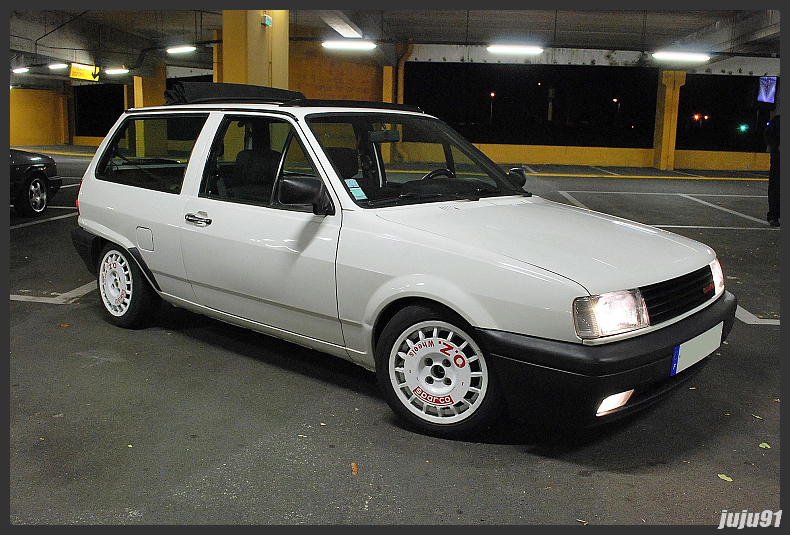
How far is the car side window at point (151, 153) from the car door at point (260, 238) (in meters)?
0.29

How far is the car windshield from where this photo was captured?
371cm

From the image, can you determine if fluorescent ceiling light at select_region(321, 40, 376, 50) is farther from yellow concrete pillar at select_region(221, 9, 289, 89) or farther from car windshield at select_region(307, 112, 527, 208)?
car windshield at select_region(307, 112, 527, 208)

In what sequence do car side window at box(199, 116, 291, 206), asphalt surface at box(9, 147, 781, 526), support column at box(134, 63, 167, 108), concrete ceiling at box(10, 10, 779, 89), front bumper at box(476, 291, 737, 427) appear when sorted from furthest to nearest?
support column at box(134, 63, 167, 108), concrete ceiling at box(10, 10, 779, 89), car side window at box(199, 116, 291, 206), front bumper at box(476, 291, 737, 427), asphalt surface at box(9, 147, 781, 526)

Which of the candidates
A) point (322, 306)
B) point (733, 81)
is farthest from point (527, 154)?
point (322, 306)

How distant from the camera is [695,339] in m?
3.15

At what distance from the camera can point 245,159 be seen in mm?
4145

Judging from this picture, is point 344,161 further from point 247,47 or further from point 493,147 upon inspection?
point 493,147

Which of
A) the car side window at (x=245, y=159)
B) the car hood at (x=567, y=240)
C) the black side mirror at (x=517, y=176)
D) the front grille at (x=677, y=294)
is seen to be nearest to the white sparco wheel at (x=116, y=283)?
the car side window at (x=245, y=159)

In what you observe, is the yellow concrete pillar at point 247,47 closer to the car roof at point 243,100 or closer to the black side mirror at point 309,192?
the car roof at point 243,100

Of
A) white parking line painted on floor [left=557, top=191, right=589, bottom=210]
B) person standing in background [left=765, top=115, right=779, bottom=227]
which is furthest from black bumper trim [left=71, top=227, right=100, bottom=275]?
white parking line painted on floor [left=557, top=191, right=589, bottom=210]

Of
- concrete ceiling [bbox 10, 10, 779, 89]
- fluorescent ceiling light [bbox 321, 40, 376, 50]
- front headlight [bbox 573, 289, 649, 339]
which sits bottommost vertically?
front headlight [bbox 573, 289, 649, 339]

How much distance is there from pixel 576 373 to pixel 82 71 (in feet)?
89.7

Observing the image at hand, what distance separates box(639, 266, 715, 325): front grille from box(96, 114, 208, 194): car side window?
2.79 metres

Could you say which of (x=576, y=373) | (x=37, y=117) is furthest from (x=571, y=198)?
(x=37, y=117)
